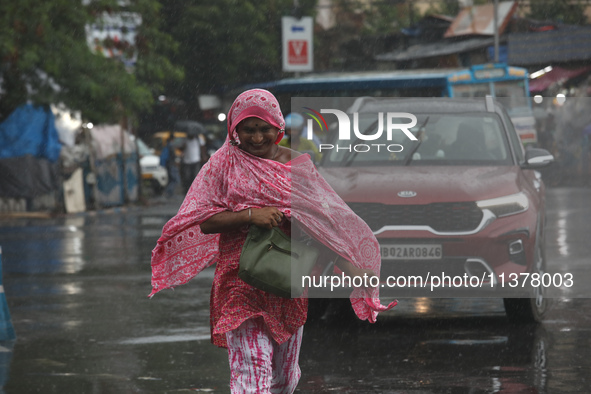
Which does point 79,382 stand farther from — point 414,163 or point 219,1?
point 219,1

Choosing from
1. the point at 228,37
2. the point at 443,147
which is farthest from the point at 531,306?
the point at 228,37

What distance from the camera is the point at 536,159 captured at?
344 inches

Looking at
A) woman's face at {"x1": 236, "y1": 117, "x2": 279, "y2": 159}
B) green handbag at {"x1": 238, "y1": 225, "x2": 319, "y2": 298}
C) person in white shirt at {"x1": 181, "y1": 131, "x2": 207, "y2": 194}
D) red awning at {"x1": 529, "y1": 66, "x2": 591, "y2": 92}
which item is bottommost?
person in white shirt at {"x1": 181, "y1": 131, "x2": 207, "y2": 194}

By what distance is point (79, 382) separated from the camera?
659 centimetres

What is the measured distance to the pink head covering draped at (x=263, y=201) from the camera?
4.48 m

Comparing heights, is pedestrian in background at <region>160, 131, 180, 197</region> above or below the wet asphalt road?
below

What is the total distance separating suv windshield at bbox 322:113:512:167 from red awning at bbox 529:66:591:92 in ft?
112

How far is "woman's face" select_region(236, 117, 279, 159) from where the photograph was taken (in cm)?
448

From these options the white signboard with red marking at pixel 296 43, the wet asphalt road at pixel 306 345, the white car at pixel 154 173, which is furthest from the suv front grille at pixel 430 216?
the white car at pixel 154 173

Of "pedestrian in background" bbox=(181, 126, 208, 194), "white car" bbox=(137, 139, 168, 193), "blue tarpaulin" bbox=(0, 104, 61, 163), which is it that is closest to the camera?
"blue tarpaulin" bbox=(0, 104, 61, 163)

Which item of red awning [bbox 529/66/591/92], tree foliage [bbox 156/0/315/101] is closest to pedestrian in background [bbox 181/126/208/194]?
red awning [bbox 529/66/591/92]

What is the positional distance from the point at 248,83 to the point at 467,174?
42.7 metres

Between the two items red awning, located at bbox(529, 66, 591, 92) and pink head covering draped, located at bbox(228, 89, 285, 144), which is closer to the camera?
pink head covering draped, located at bbox(228, 89, 285, 144)

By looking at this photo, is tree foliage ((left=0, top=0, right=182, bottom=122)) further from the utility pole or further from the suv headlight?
the utility pole
